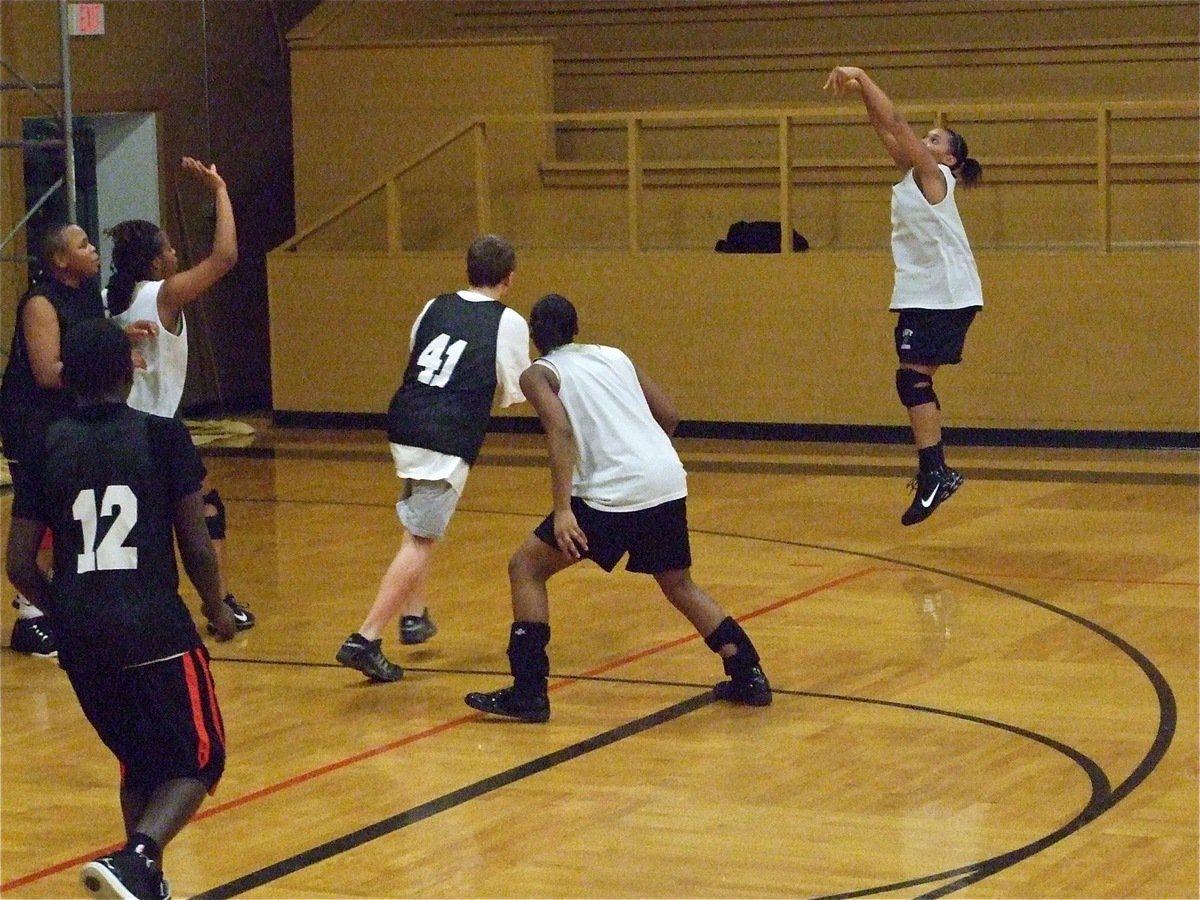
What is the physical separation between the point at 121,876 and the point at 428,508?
2.79 m

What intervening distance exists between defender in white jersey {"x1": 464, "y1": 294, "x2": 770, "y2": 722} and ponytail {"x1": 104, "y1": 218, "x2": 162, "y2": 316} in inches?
62.9

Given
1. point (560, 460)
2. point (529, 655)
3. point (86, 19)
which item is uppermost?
point (86, 19)

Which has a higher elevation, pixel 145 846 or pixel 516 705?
pixel 145 846

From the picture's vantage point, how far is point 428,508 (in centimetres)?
686

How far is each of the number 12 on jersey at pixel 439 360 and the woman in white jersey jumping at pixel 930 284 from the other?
233 cm

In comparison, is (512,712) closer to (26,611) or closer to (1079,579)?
(26,611)

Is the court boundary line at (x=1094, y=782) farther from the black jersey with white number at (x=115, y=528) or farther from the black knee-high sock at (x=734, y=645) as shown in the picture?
the black jersey with white number at (x=115, y=528)

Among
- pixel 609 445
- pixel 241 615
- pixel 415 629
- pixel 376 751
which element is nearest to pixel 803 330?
pixel 241 615

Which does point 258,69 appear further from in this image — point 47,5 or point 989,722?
point 989,722

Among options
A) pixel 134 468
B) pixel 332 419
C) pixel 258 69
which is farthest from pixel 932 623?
pixel 258 69

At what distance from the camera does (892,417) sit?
13383 mm

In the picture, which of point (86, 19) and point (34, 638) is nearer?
point (34, 638)

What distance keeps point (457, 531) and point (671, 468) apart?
4074 millimetres

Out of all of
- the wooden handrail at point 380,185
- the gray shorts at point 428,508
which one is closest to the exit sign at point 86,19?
the wooden handrail at point 380,185
